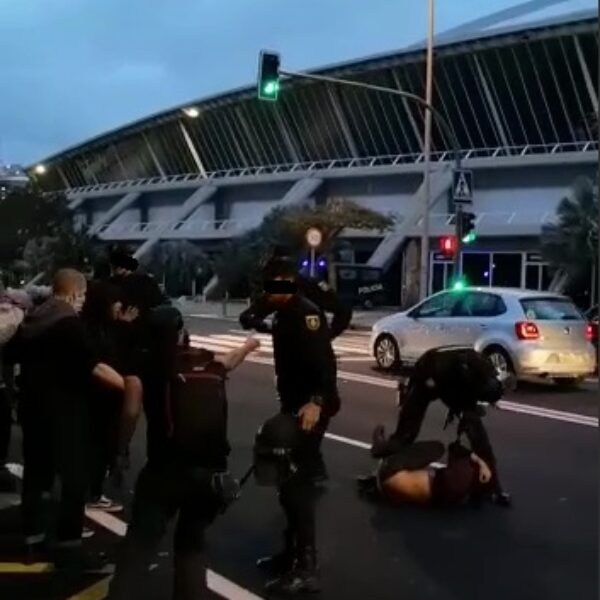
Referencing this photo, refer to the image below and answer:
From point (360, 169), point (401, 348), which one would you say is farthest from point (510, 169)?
point (401, 348)

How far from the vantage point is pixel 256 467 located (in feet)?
17.9

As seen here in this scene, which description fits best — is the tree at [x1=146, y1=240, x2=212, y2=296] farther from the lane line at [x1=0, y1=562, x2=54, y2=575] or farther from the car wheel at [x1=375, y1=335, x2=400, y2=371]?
the lane line at [x1=0, y1=562, x2=54, y2=575]

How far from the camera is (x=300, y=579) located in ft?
17.9

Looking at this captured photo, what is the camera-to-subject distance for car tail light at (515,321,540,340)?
49.2 feet

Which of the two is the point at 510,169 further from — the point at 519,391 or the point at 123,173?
the point at 123,173

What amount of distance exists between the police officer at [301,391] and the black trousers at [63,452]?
1090 millimetres

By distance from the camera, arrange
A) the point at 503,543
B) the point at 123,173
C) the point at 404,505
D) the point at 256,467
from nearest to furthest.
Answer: the point at 256,467
the point at 503,543
the point at 404,505
the point at 123,173

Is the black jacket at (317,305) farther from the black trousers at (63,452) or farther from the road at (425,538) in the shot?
the road at (425,538)

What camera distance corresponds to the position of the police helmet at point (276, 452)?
542 cm

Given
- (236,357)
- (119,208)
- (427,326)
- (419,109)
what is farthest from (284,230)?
(236,357)

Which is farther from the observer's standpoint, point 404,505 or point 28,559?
point 404,505

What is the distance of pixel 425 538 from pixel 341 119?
2447 inches

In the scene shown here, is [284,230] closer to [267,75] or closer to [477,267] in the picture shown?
[477,267]

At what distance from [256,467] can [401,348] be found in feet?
38.8
